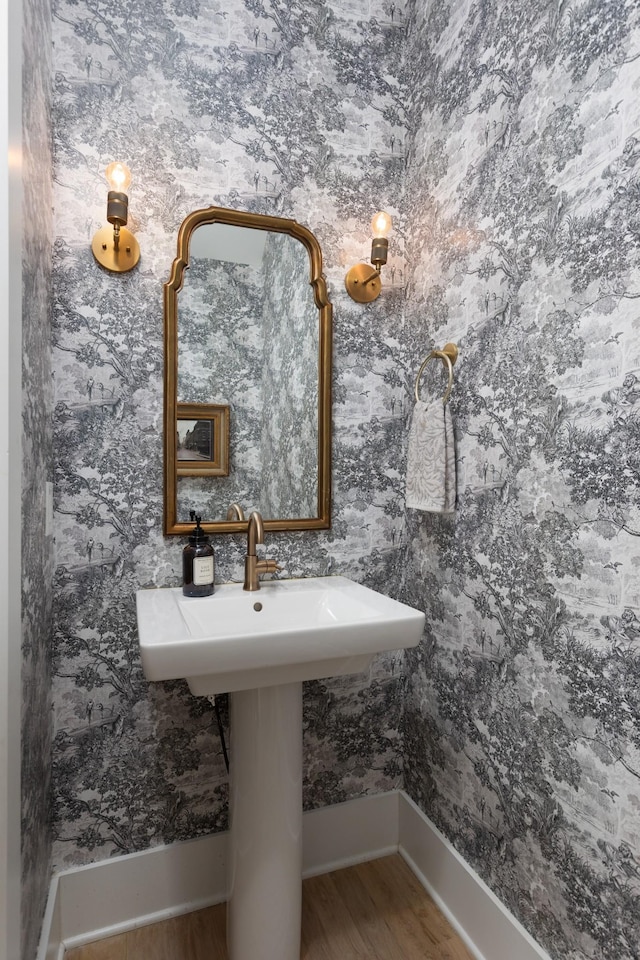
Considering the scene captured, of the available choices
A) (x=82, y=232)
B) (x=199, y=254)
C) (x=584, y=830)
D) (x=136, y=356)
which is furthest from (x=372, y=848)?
(x=82, y=232)

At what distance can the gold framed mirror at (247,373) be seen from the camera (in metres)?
1.46

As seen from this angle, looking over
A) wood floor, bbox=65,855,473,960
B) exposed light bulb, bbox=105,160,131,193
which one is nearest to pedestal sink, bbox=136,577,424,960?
wood floor, bbox=65,855,473,960

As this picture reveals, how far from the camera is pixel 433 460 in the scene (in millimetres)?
1452

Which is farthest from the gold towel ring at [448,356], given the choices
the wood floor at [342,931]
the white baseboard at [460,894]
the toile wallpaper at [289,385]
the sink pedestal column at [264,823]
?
the wood floor at [342,931]

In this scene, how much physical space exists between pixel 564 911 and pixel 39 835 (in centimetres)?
116

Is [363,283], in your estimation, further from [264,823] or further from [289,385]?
[264,823]

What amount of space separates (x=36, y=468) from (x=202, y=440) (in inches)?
18.2

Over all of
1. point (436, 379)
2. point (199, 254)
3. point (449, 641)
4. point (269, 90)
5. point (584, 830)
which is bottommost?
point (584, 830)

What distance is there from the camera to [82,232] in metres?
1.36

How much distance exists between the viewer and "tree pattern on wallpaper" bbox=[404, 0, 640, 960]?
3.18 ft

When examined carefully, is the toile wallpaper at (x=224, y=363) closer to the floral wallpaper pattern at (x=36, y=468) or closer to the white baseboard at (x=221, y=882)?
the floral wallpaper pattern at (x=36, y=468)

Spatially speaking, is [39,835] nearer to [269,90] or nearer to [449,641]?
[449,641]

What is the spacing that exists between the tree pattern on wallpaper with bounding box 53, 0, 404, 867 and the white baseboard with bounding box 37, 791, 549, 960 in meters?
0.06

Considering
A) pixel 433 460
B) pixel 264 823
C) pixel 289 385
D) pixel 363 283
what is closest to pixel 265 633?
pixel 264 823
